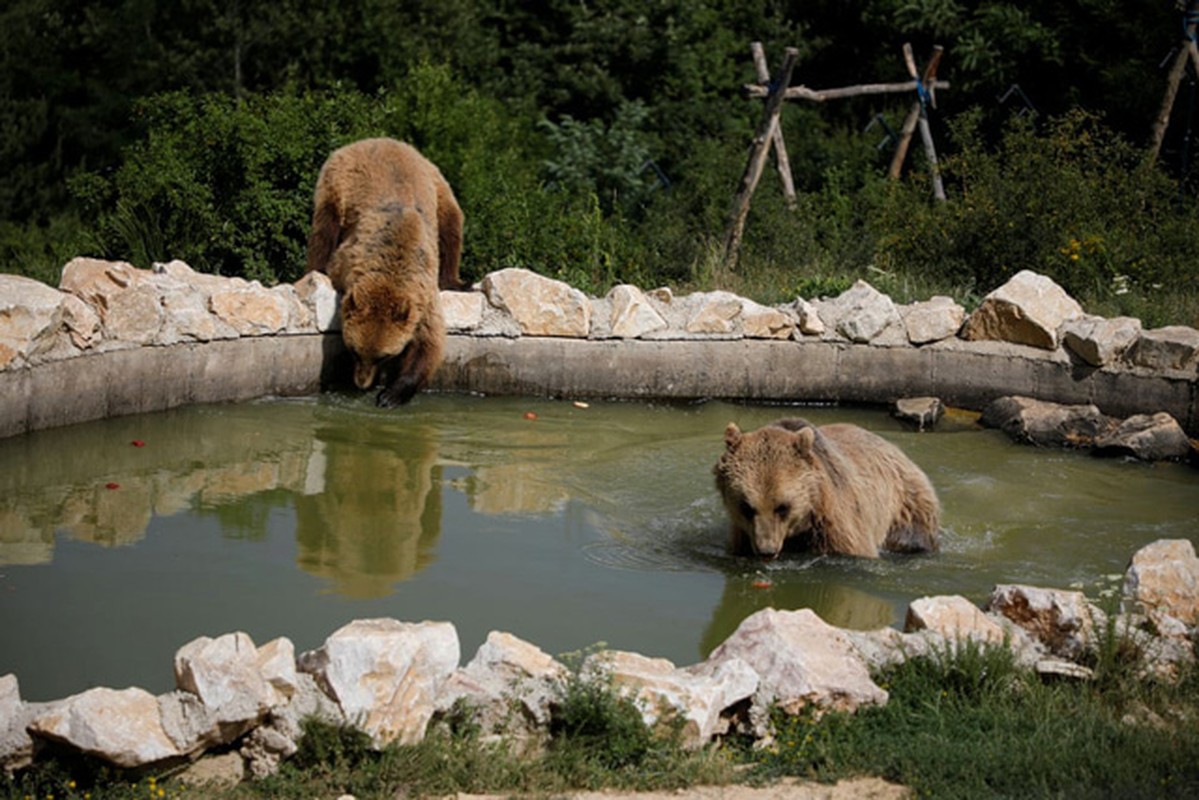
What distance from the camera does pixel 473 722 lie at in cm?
586

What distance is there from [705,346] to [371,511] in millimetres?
4431

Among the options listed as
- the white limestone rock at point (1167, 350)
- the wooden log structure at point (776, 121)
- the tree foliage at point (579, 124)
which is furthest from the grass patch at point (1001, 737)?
the wooden log structure at point (776, 121)

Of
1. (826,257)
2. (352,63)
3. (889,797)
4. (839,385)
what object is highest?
(352,63)

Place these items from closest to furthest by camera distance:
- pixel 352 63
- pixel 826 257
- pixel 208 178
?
pixel 208 178 → pixel 826 257 → pixel 352 63

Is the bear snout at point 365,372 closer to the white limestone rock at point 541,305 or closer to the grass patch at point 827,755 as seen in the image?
the white limestone rock at point 541,305

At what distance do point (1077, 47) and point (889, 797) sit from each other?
18.5 metres

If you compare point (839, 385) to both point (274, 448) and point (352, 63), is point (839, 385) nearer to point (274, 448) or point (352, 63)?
point (274, 448)

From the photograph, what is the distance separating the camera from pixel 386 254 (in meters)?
12.3

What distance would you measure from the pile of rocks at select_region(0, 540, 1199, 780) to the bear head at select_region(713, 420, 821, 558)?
139 cm

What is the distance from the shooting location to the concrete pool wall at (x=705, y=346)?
12.5 meters

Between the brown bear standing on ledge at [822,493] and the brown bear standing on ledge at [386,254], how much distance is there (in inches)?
164

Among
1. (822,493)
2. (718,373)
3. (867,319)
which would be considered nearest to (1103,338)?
(867,319)

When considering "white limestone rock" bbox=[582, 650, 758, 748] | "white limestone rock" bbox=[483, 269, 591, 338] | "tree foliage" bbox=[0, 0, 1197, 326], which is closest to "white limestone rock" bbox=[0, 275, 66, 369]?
"tree foliage" bbox=[0, 0, 1197, 326]

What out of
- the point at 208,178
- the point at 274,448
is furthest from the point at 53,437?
the point at 208,178
